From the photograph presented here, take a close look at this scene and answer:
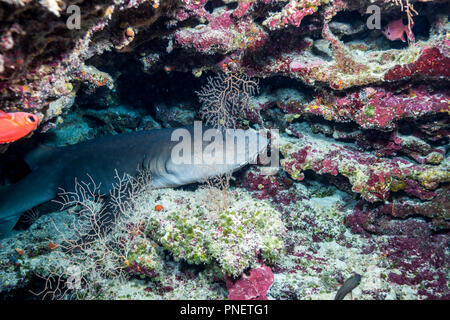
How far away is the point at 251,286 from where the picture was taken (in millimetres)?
2969

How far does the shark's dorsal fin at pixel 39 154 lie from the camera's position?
15.8 ft

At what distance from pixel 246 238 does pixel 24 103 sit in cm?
273

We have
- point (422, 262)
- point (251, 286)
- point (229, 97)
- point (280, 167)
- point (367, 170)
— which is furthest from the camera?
point (280, 167)

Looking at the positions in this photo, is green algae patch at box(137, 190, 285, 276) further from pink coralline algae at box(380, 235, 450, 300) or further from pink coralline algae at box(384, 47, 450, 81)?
pink coralline algae at box(384, 47, 450, 81)

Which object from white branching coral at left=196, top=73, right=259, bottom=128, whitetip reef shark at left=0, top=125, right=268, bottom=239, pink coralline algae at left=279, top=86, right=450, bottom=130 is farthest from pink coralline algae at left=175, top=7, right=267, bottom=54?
pink coralline algae at left=279, top=86, right=450, bottom=130

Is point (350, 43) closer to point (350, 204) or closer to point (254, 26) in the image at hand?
point (254, 26)

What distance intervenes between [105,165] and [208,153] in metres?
2.00

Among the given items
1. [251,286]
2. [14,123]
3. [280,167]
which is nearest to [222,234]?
[251,286]

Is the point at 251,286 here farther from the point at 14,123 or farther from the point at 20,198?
the point at 20,198

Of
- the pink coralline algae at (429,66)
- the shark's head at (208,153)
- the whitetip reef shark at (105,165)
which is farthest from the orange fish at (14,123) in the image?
the pink coralline algae at (429,66)

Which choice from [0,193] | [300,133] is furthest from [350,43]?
[0,193]

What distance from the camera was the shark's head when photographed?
398 centimetres

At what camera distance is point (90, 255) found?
3.46 metres

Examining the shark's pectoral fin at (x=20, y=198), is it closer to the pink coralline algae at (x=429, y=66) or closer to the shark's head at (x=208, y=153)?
the shark's head at (x=208, y=153)
